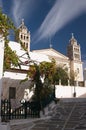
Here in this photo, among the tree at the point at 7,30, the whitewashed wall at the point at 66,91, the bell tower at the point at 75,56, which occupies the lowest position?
the whitewashed wall at the point at 66,91

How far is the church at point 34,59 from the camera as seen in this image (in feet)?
60.3

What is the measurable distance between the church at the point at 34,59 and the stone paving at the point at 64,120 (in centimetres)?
392

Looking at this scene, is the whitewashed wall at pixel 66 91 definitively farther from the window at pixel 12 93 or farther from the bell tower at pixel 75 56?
the bell tower at pixel 75 56

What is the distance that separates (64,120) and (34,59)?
12723 mm

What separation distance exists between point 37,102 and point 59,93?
1252 centimetres

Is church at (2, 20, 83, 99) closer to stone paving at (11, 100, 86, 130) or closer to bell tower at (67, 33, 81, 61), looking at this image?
bell tower at (67, 33, 81, 61)

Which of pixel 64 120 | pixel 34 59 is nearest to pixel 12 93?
pixel 34 59

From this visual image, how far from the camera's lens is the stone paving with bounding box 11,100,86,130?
1319 cm

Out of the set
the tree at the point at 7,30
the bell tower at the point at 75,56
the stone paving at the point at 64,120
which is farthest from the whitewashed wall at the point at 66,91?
the bell tower at the point at 75,56

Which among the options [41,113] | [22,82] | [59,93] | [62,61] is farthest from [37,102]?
[62,61]

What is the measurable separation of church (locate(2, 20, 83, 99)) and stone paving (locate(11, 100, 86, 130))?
392 centimetres

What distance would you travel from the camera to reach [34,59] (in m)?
26.5

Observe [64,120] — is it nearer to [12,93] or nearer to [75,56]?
[12,93]

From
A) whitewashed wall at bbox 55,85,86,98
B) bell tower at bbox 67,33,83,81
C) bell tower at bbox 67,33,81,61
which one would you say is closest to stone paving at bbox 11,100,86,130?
whitewashed wall at bbox 55,85,86,98
